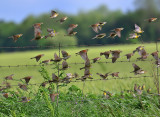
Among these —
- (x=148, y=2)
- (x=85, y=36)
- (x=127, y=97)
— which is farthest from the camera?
(x=85, y=36)

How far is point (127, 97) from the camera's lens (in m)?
5.33

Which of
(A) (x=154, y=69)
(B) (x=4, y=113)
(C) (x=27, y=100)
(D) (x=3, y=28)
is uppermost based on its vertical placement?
(D) (x=3, y=28)

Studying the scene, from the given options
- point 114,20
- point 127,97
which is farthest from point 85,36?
point 127,97

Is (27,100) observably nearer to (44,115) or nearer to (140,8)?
(44,115)

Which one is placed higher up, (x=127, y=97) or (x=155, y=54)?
(x=155, y=54)

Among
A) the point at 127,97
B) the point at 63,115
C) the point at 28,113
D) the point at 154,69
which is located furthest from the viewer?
the point at 127,97

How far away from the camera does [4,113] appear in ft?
15.4

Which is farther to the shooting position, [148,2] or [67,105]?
[148,2]

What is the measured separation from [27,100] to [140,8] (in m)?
51.5

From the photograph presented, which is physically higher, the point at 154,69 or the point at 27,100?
the point at 154,69

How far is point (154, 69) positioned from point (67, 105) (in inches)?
64.6

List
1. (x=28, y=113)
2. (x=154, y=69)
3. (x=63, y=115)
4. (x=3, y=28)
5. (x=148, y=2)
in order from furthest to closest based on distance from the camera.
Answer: (x=3, y=28) < (x=148, y=2) < (x=154, y=69) < (x=28, y=113) < (x=63, y=115)

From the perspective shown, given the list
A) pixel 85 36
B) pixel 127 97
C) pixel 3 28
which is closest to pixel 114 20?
pixel 85 36

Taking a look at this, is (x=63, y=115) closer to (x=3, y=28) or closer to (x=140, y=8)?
(x=140, y=8)
